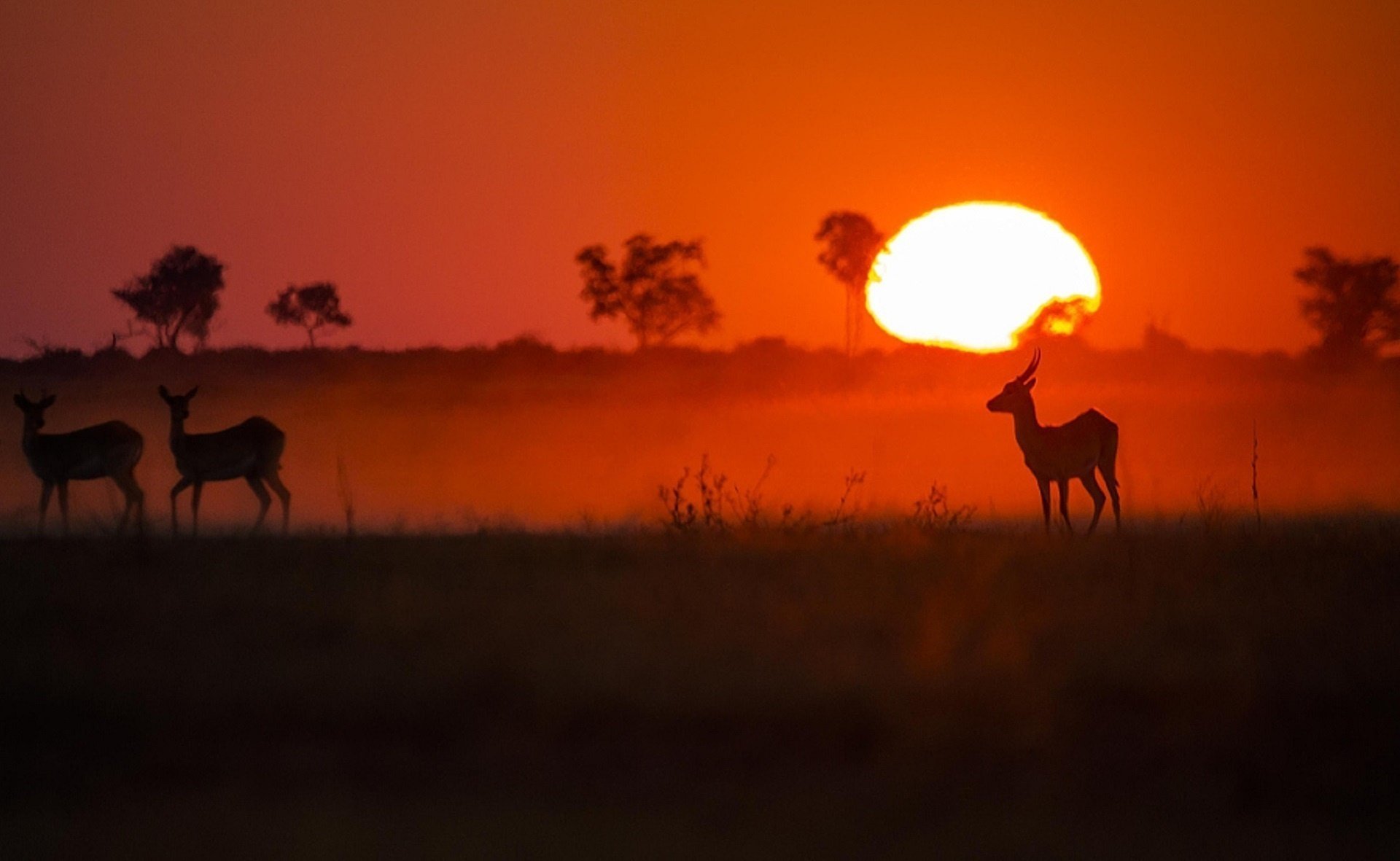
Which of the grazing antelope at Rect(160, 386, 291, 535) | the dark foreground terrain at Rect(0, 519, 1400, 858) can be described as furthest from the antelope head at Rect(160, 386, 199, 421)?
the dark foreground terrain at Rect(0, 519, 1400, 858)

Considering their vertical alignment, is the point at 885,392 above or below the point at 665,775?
above

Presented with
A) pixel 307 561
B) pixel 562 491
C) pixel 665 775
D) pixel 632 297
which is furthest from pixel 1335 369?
pixel 665 775

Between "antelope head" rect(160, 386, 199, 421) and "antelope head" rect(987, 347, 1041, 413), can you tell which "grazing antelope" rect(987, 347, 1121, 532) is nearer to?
"antelope head" rect(987, 347, 1041, 413)

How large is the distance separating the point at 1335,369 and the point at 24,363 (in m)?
36.2

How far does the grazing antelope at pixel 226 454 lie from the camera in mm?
17719

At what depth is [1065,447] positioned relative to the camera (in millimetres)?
17875

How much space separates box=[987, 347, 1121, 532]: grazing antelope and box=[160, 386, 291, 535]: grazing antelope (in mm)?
7607

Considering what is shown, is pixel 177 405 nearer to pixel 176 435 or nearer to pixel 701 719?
pixel 176 435

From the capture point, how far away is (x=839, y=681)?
9.31 metres

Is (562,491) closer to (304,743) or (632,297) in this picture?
(304,743)

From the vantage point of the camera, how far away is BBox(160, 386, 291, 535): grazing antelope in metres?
17.7

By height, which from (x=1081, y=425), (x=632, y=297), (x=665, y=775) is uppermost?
(x=632, y=297)

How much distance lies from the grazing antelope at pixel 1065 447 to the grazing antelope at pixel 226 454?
25.0ft

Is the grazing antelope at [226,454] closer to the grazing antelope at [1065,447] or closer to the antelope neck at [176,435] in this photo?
the antelope neck at [176,435]
